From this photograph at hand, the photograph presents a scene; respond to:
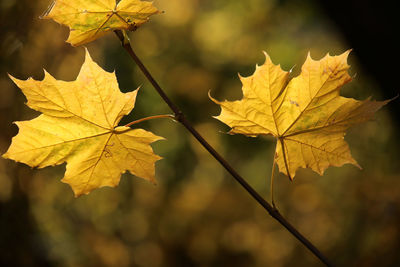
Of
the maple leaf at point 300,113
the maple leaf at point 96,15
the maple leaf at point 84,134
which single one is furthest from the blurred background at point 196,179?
the maple leaf at point 300,113

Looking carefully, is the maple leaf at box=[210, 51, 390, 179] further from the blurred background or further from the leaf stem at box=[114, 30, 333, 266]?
the blurred background

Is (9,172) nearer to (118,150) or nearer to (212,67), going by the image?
(118,150)

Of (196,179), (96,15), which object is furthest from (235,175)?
(196,179)

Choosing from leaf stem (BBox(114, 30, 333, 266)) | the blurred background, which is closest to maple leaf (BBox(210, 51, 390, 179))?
leaf stem (BBox(114, 30, 333, 266))

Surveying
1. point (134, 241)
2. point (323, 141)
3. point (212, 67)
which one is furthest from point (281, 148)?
point (212, 67)

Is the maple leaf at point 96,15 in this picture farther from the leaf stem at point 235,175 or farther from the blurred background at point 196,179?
the blurred background at point 196,179

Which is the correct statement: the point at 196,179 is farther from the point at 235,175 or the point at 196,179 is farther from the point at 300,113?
the point at 235,175
